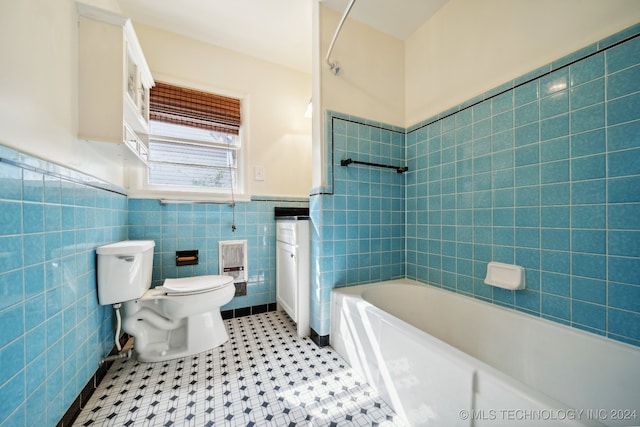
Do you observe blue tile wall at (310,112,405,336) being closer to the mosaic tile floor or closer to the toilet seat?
the mosaic tile floor

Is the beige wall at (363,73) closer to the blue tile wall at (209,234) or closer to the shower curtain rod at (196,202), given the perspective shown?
the blue tile wall at (209,234)

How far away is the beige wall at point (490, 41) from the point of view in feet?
3.55

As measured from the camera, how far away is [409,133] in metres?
2.04

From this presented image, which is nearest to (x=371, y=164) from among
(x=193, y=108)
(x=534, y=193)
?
(x=534, y=193)

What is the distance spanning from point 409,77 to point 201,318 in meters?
2.57

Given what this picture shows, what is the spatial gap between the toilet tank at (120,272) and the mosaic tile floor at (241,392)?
49 centimetres

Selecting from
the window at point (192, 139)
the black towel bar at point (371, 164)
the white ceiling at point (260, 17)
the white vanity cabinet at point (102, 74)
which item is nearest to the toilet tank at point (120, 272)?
the white vanity cabinet at point (102, 74)

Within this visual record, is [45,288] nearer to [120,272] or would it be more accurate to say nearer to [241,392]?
[120,272]

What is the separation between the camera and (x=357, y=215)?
1.84 m

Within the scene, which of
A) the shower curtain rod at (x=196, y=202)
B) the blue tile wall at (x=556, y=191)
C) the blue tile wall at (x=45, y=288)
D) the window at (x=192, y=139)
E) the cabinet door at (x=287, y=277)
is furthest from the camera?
the window at (x=192, y=139)

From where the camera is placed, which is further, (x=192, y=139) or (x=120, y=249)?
(x=192, y=139)

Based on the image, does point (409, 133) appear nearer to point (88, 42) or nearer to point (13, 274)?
point (88, 42)

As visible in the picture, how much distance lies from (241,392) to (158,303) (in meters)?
0.86

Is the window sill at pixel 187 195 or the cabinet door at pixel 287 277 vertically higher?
the window sill at pixel 187 195
